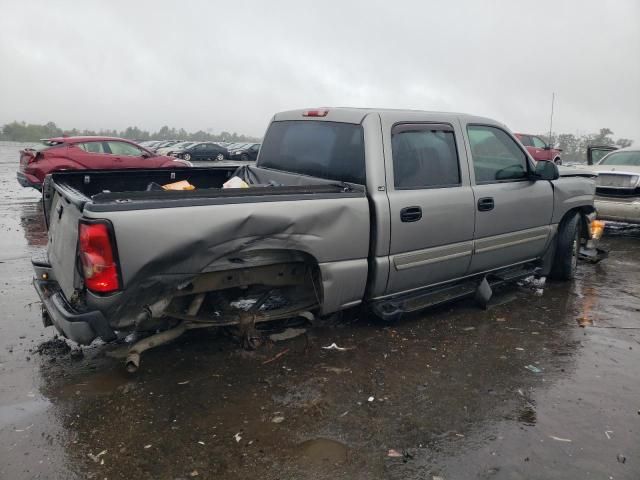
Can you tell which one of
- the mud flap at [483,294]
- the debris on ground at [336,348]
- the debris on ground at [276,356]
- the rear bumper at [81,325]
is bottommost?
the debris on ground at [276,356]

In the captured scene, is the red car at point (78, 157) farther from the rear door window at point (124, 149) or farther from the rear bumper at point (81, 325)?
the rear bumper at point (81, 325)

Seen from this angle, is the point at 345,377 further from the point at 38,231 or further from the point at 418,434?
the point at 38,231

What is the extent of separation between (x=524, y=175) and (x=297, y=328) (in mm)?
2852

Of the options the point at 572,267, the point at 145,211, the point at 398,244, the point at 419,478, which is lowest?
the point at 419,478

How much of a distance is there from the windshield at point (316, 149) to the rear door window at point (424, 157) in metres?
0.32

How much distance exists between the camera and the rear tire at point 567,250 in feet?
19.3

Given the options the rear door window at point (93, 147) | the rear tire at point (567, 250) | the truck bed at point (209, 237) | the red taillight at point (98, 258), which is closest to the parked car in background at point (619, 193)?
the rear tire at point (567, 250)

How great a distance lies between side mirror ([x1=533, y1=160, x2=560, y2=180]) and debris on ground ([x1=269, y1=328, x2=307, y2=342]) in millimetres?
2896

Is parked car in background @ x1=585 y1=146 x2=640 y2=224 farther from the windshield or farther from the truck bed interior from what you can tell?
the truck bed interior

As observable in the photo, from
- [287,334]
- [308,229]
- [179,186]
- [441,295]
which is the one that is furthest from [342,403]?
[179,186]

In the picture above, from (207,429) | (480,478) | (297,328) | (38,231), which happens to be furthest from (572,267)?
(38,231)

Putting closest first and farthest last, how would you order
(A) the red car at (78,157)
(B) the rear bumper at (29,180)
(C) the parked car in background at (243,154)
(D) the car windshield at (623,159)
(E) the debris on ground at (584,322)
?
(E) the debris on ground at (584,322)
(D) the car windshield at (623,159)
(B) the rear bumper at (29,180)
(A) the red car at (78,157)
(C) the parked car in background at (243,154)

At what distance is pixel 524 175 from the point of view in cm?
521

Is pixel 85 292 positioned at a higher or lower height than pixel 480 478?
higher
